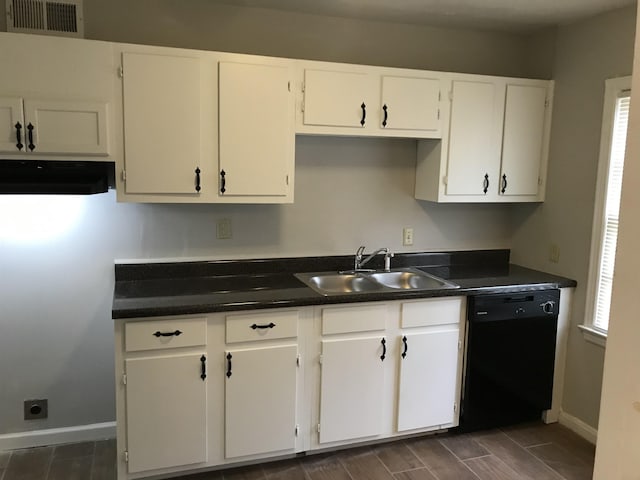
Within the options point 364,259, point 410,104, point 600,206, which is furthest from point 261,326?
point 600,206

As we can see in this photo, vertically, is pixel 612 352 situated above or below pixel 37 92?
below

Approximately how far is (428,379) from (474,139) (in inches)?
57.9

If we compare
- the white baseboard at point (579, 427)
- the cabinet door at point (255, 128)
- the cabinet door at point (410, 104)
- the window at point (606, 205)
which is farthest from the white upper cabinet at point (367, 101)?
the white baseboard at point (579, 427)

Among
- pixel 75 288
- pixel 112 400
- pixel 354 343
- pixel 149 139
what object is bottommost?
pixel 112 400

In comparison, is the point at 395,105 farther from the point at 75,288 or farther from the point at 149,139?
the point at 75,288

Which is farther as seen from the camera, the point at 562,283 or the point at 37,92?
the point at 562,283

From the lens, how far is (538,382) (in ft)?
10.6

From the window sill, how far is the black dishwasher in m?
0.16

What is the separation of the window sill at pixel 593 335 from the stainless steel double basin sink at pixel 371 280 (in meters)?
0.87

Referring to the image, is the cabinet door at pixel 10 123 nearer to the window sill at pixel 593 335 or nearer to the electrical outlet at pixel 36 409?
the electrical outlet at pixel 36 409

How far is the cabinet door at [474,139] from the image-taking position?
3.19 meters

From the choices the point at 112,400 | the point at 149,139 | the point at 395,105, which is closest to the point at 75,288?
the point at 112,400

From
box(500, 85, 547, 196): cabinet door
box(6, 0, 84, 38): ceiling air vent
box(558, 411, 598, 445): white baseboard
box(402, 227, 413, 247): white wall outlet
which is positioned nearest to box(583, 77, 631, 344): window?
box(500, 85, 547, 196): cabinet door

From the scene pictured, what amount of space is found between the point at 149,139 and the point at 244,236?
2.74 feet
